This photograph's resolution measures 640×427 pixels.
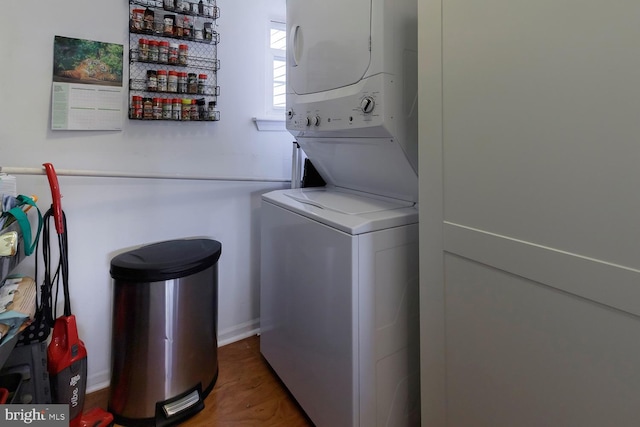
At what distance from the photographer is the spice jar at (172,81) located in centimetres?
173

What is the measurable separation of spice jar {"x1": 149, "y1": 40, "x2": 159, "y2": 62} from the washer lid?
0.89 metres

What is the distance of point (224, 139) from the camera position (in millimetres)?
1971

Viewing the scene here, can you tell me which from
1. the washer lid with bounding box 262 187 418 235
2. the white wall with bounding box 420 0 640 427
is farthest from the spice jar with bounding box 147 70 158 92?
the white wall with bounding box 420 0 640 427

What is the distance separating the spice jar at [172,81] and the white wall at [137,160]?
0.64ft

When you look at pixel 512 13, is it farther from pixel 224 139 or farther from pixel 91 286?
pixel 91 286

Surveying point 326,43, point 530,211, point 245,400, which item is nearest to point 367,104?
point 326,43

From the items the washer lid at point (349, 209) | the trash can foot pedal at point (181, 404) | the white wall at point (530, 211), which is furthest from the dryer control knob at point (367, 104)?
the trash can foot pedal at point (181, 404)

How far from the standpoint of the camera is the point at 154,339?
147cm

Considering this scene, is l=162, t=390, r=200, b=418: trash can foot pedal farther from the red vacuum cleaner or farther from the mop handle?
the mop handle

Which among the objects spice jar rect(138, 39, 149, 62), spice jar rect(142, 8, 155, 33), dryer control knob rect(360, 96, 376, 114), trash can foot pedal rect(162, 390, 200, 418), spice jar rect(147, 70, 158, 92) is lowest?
trash can foot pedal rect(162, 390, 200, 418)

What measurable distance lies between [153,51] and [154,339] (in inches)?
55.1

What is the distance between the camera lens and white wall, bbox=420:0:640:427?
605 mm

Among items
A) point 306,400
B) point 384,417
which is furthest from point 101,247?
point 384,417

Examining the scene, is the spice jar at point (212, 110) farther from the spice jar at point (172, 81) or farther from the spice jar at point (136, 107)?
the spice jar at point (136, 107)
